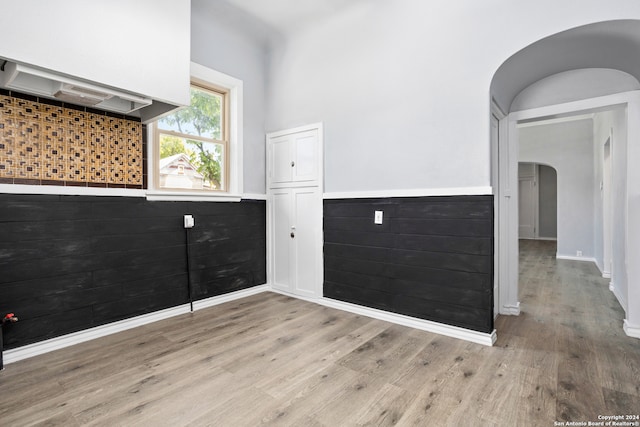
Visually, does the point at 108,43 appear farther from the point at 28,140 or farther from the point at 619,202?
the point at 619,202

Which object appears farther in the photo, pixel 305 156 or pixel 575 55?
pixel 305 156

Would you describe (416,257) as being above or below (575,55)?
below

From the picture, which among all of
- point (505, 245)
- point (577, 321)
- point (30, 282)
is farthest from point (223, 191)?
point (577, 321)

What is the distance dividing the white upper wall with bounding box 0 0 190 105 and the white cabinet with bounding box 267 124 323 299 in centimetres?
154

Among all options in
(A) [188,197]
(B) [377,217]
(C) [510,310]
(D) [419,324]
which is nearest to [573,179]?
(C) [510,310]

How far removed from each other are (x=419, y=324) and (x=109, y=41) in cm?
339

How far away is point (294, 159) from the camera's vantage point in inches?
158

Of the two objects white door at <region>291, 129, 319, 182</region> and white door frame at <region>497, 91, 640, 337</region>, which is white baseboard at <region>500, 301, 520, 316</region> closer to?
white door frame at <region>497, 91, 640, 337</region>

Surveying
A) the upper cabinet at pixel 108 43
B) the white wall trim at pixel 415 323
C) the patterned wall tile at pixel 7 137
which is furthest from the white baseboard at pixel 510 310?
the patterned wall tile at pixel 7 137

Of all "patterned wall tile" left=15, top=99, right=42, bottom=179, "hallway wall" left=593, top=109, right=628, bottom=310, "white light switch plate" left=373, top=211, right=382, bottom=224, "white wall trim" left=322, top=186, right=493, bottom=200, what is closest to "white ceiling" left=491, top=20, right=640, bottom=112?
"hallway wall" left=593, top=109, right=628, bottom=310

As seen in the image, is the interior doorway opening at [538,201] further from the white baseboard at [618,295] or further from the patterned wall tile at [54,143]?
the patterned wall tile at [54,143]

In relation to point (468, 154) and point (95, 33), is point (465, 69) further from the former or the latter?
point (95, 33)

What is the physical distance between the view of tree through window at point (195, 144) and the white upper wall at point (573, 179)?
730 centimetres

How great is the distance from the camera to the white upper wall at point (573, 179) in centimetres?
682
